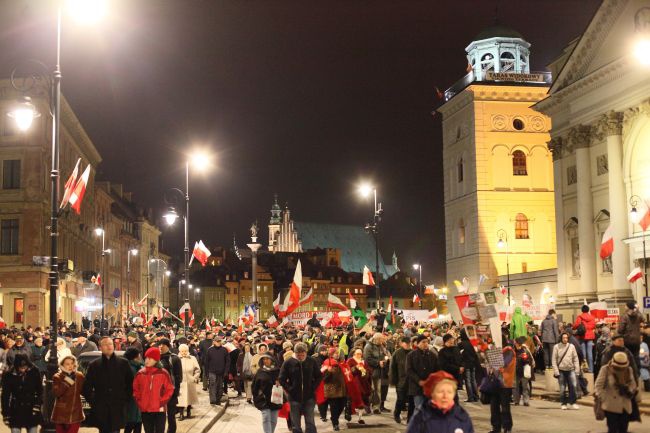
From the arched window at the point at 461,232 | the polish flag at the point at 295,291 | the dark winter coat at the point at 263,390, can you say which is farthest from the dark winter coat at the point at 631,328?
the arched window at the point at 461,232

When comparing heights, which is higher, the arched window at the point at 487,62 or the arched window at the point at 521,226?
the arched window at the point at 487,62

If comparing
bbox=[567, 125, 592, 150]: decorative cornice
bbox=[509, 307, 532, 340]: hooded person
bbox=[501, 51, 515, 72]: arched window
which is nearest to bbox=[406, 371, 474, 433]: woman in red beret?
bbox=[509, 307, 532, 340]: hooded person

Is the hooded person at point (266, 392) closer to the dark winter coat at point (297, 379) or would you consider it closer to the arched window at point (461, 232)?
the dark winter coat at point (297, 379)

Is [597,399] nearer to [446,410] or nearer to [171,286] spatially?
[446,410]

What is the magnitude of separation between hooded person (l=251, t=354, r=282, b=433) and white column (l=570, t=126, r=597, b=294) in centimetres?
3201

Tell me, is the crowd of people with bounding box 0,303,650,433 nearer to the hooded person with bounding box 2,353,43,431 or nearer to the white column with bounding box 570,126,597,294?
the hooded person with bounding box 2,353,43,431

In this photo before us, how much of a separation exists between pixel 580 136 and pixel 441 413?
40.4 meters

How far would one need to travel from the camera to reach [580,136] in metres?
45.4

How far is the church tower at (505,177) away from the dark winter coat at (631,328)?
4012 cm

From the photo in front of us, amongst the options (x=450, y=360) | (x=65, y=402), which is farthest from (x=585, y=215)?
(x=65, y=402)

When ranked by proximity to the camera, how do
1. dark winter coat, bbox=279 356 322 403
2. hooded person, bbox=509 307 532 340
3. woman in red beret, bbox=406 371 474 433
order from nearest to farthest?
woman in red beret, bbox=406 371 474 433 < dark winter coat, bbox=279 356 322 403 < hooded person, bbox=509 307 532 340

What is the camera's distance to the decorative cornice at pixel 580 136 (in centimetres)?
4500

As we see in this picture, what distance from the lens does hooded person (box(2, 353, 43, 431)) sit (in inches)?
515

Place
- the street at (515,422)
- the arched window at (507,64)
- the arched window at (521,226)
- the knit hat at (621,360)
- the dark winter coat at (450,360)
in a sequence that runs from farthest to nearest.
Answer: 1. the arched window at (507,64)
2. the arched window at (521,226)
3. the dark winter coat at (450,360)
4. the street at (515,422)
5. the knit hat at (621,360)
